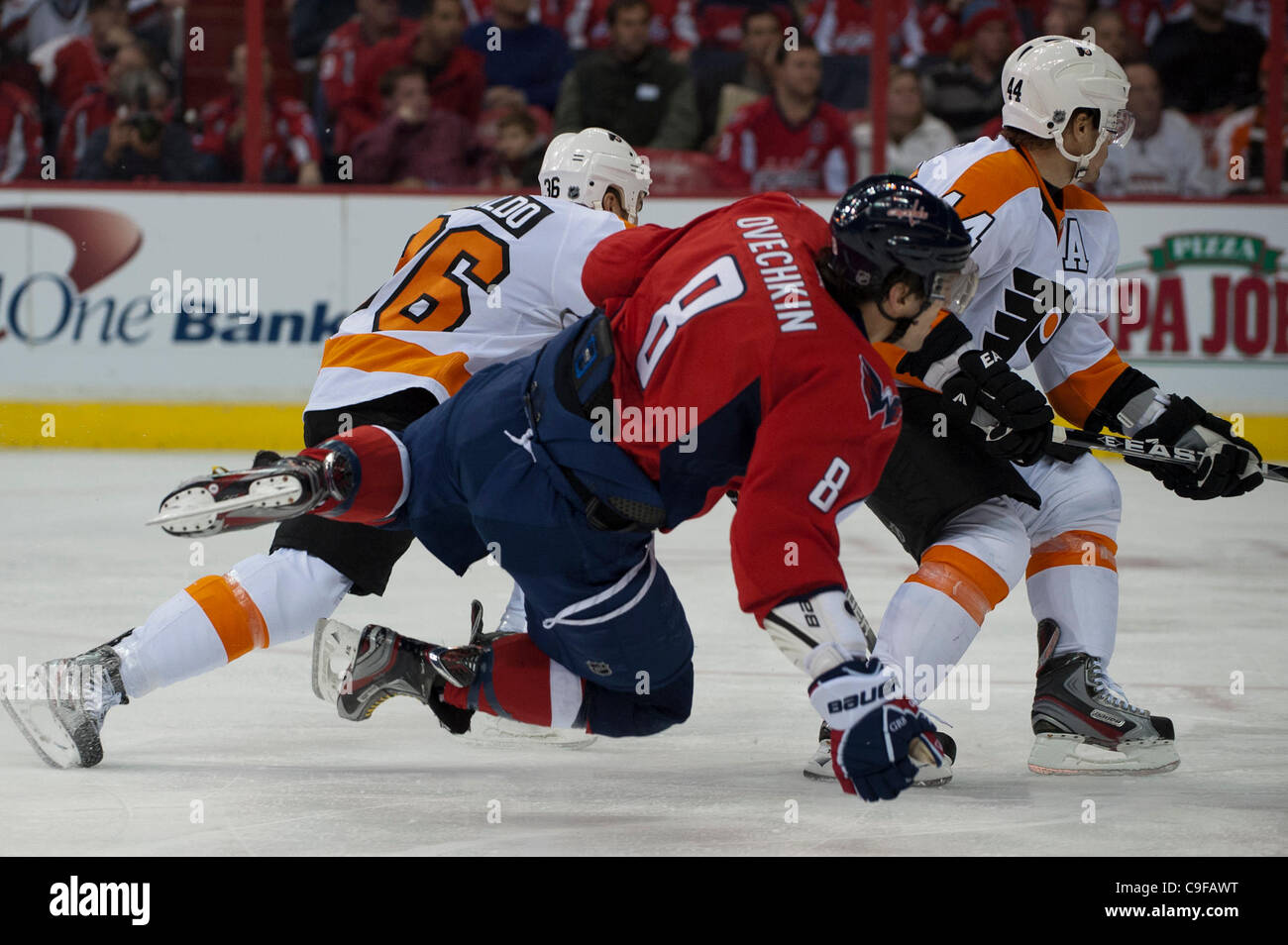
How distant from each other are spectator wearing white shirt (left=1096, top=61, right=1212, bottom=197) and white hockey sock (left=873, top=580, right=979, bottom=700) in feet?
16.1

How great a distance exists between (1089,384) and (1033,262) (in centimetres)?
38

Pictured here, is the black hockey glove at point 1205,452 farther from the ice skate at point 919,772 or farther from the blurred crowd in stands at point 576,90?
the blurred crowd in stands at point 576,90

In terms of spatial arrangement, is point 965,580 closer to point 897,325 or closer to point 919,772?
point 919,772

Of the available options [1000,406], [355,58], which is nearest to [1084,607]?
[1000,406]

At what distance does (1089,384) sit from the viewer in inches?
130

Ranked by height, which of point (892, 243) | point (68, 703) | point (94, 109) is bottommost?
point (68, 703)

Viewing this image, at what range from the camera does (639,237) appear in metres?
2.67

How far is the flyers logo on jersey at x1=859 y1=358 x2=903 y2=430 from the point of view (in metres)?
2.31

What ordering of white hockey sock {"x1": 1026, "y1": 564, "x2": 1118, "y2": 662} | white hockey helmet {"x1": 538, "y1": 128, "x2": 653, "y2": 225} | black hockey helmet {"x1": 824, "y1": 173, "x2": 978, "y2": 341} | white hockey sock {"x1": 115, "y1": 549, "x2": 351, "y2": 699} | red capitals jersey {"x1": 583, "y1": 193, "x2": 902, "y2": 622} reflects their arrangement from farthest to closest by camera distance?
1. white hockey helmet {"x1": 538, "y1": 128, "x2": 653, "y2": 225}
2. white hockey sock {"x1": 1026, "y1": 564, "x2": 1118, "y2": 662}
3. white hockey sock {"x1": 115, "y1": 549, "x2": 351, "y2": 699}
4. black hockey helmet {"x1": 824, "y1": 173, "x2": 978, "y2": 341}
5. red capitals jersey {"x1": 583, "y1": 193, "x2": 902, "y2": 622}

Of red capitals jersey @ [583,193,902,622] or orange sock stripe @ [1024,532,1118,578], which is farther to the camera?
orange sock stripe @ [1024,532,1118,578]

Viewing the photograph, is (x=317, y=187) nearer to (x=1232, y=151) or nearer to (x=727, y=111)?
(x=727, y=111)

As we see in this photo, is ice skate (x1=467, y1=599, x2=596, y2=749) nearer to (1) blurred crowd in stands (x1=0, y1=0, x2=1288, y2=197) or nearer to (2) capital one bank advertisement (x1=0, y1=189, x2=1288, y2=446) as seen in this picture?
(2) capital one bank advertisement (x1=0, y1=189, x2=1288, y2=446)

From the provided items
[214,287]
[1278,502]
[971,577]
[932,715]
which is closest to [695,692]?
[932,715]

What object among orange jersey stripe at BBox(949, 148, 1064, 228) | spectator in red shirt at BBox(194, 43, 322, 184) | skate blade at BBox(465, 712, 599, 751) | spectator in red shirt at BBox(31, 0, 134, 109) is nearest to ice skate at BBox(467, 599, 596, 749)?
skate blade at BBox(465, 712, 599, 751)
